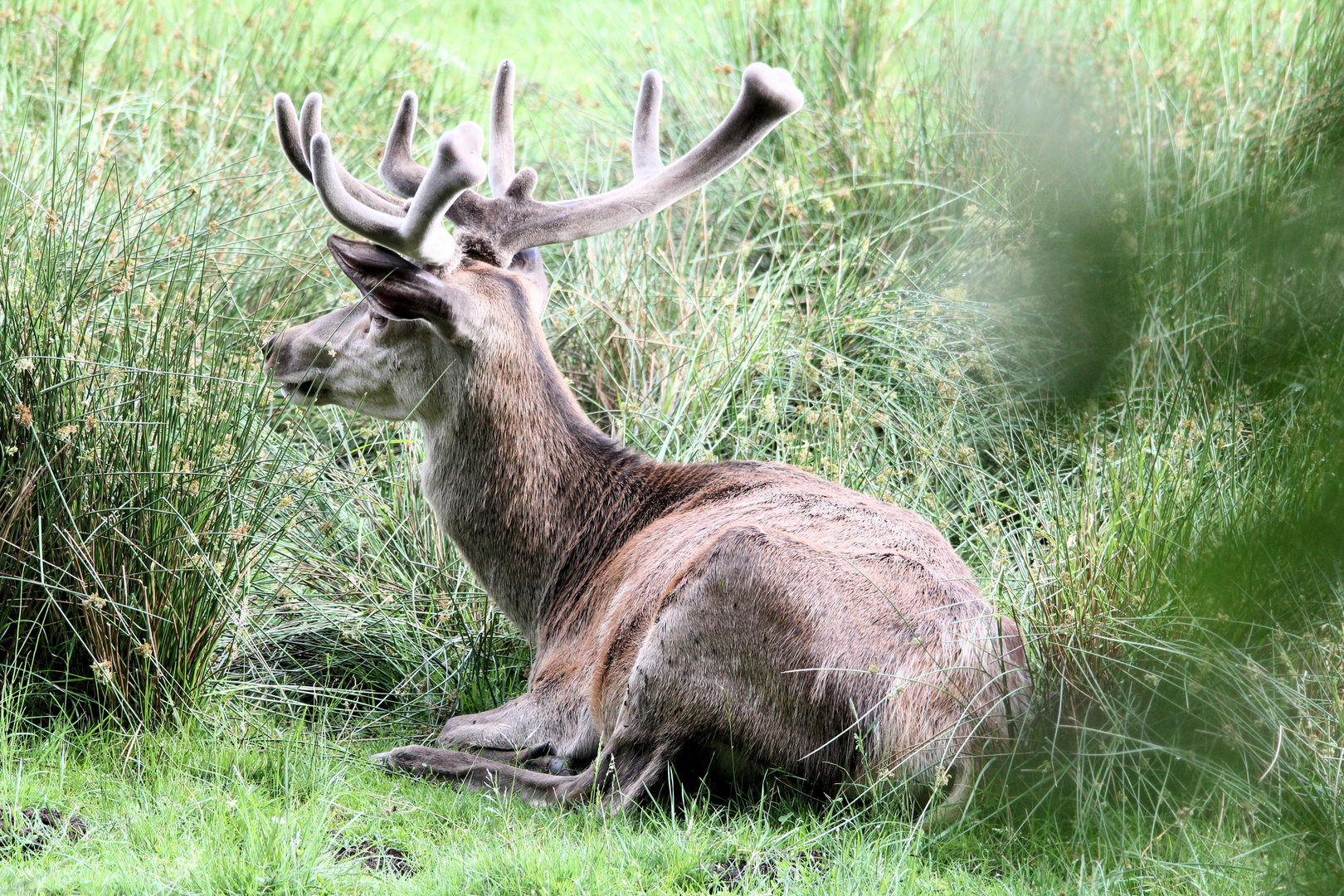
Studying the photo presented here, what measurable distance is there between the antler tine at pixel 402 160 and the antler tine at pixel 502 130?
0.40 metres

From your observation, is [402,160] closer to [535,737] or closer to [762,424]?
[762,424]

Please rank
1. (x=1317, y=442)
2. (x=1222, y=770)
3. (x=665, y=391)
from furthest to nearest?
(x=665, y=391), (x=1222, y=770), (x=1317, y=442)

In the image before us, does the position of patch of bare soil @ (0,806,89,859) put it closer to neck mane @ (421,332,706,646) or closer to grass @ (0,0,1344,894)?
grass @ (0,0,1344,894)

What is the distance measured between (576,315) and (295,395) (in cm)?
172

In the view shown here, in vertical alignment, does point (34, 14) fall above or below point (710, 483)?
above

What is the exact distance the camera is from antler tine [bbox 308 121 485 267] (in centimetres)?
404

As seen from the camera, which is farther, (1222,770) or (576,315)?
(576,315)

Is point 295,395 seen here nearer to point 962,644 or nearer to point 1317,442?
point 962,644

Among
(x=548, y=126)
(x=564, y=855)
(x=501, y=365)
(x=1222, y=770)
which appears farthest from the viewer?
(x=548, y=126)

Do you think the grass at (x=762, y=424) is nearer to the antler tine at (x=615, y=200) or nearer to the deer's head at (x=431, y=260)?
the deer's head at (x=431, y=260)

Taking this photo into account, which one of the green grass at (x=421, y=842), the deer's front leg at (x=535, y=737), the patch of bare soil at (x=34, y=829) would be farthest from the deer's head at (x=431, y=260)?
the patch of bare soil at (x=34, y=829)

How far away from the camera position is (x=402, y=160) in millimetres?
4871

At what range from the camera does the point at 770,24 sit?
7766 mm

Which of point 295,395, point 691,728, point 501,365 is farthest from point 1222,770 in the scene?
point 295,395
